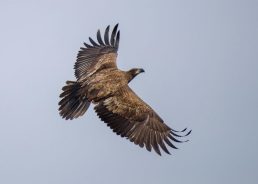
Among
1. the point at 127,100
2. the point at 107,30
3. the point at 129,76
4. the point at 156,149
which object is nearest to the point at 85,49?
the point at 107,30

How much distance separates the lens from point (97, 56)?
22938 mm

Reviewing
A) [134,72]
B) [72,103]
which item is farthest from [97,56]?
[72,103]

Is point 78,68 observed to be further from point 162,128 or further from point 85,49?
point 162,128

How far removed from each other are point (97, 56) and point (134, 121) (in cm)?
447

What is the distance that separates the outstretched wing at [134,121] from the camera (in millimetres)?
18766

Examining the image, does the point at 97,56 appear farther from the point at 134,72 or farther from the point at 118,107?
the point at 118,107

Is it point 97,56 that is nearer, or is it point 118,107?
point 118,107

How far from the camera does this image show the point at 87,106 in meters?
19.8

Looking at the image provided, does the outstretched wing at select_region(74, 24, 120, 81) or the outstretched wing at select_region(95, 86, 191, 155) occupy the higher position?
the outstretched wing at select_region(74, 24, 120, 81)

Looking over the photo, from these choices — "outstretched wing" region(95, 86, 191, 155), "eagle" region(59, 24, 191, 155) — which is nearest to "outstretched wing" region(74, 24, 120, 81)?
"eagle" region(59, 24, 191, 155)

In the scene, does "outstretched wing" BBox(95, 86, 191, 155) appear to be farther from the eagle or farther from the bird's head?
the bird's head

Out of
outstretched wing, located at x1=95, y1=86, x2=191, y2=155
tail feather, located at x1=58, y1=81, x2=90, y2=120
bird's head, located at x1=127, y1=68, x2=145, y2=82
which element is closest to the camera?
outstretched wing, located at x1=95, y1=86, x2=191, y2=155

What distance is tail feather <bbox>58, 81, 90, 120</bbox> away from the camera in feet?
64.6

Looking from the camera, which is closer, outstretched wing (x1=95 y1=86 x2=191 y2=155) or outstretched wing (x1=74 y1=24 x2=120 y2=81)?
outstretched wing (x1=95 y1=86 x2=191 y2=155)
